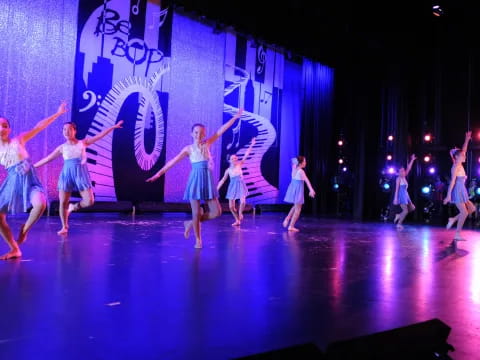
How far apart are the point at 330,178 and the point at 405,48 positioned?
520 cm

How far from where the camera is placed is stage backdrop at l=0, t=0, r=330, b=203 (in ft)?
32.0

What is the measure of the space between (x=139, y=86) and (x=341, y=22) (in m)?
5.54

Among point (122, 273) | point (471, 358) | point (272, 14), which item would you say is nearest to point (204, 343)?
point (471, 358)

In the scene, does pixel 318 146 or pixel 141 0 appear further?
pixel 318 146

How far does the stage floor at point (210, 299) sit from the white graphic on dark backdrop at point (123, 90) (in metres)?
6.09

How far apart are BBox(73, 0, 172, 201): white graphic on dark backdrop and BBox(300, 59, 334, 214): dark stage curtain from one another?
19.0 feet

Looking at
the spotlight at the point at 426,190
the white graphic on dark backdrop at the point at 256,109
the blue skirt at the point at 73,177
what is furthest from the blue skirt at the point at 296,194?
the spotlight at the point at 426,190

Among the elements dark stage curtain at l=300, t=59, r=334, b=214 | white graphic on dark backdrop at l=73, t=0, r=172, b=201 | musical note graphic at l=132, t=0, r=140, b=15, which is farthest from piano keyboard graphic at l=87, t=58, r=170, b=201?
dark stage curtain at l=300, t=59, r=334, b=214

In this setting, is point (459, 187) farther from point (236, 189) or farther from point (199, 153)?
point (199, 153)

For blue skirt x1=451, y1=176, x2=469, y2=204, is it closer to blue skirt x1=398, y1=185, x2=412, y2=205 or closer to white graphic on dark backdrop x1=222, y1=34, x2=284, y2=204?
blue skirt x1=398, y1=185, x2=412, y2=205

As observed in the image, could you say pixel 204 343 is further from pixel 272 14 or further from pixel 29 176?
pixel 272 14

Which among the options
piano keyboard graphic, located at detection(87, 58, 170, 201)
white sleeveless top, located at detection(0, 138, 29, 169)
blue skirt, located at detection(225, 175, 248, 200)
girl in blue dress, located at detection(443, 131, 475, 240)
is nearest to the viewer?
white sleeveless top, located at detection(0, 138, 29, 169)

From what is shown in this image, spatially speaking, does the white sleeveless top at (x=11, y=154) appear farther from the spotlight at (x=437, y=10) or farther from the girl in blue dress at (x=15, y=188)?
the spotlight at (x=437, y=10)

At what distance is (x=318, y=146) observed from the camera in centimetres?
1591
